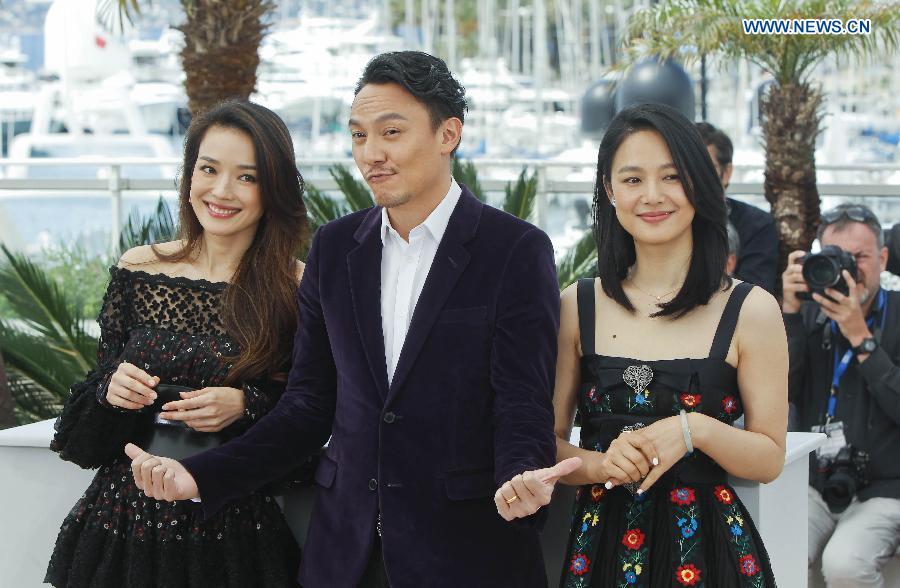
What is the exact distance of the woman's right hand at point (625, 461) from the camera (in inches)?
99.1

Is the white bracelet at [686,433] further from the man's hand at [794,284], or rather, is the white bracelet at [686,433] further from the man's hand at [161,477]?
the man's hand at [794,284]

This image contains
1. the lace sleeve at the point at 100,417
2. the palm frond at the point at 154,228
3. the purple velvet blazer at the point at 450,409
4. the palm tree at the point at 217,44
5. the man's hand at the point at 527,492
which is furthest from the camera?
the palm tree at the point at 217,44

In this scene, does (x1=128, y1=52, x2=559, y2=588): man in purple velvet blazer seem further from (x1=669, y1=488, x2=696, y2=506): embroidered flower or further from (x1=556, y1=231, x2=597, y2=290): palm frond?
(x1=556, y1=231, x2=597, y2=290): palm frond

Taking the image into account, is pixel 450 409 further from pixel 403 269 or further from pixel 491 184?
pixel 491 184

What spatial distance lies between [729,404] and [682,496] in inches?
9.3

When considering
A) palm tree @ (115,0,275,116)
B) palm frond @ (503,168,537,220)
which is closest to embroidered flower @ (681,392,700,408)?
palm frond @ (503,168,537,220)

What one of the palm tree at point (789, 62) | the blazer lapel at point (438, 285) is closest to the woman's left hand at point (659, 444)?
the blazer lapel at point (438, 285)

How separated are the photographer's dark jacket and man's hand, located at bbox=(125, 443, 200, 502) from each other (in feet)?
9.11

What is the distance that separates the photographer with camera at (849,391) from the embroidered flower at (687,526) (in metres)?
2.01

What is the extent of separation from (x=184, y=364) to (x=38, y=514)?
2.62ft

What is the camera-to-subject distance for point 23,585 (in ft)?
11.0

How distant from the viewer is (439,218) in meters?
2.64

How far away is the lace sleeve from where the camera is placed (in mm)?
2899

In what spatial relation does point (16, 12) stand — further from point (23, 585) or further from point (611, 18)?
point (23, 585)
